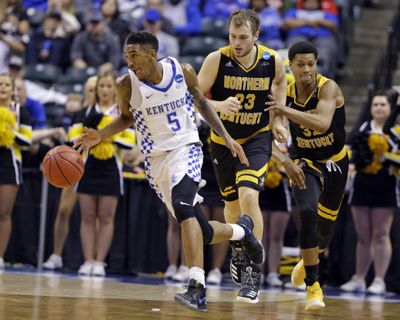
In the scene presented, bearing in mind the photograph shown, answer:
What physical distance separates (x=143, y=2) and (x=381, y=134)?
24.0 ft

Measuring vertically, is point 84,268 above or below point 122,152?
below

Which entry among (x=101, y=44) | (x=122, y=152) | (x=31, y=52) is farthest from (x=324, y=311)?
(x=31, y=52)

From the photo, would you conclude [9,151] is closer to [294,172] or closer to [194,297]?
[294,172]

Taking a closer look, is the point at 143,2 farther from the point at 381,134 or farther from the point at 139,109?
the point at 139,109

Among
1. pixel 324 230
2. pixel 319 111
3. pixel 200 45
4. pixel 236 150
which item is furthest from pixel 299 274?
pixel 200 45

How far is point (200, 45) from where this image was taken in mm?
16422

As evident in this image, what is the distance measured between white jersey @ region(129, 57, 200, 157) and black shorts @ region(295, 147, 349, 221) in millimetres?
1457

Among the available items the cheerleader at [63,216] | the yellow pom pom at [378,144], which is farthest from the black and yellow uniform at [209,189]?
the yellow pom pom at [378,144]

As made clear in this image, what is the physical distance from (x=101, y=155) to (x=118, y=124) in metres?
3.73

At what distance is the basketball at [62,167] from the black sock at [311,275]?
7.33 ft

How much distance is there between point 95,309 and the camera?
8.04 metres

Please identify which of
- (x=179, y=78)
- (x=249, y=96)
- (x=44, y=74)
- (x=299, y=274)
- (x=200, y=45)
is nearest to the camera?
(x=179, y=78)

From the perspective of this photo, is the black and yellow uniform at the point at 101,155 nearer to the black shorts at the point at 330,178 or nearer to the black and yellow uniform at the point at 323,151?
the black and yellow uniform at the point at 323,151

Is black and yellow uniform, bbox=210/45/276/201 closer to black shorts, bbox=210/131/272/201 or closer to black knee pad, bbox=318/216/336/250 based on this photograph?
black shorts, bbox=210/131/272/201
